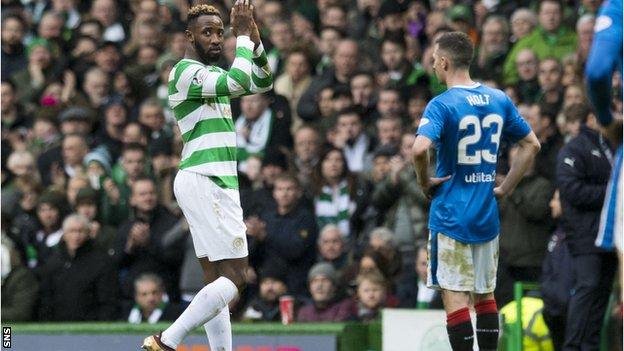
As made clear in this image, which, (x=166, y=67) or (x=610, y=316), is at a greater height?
(x=166, y=67)

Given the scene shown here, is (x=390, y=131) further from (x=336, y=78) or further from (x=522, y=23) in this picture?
(x=522, y=23)

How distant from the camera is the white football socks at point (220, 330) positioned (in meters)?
10.2

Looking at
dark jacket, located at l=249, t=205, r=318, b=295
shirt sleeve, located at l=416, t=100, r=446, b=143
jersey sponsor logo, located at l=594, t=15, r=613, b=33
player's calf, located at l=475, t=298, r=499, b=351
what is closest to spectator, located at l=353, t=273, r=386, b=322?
dark jacket, located at l=249, t=205, r=318, b=295

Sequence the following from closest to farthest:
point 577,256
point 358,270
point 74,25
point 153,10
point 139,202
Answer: point 577,256 < point 358,270 < point 139,202 < point 153,10 < point 74,25

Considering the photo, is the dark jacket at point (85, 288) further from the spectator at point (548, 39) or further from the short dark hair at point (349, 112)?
the spectator at point (548, 39)

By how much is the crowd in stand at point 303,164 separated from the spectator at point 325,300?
0.02m

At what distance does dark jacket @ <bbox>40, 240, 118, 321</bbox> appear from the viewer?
15.8m

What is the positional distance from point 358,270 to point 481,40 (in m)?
3.79

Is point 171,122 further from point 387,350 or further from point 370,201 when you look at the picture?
point 387,350

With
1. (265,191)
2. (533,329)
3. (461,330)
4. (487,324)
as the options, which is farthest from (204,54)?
(265,191)

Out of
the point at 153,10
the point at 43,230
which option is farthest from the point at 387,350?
the point at 153,10

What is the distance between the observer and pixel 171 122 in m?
18.1

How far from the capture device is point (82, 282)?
15812 millimetres

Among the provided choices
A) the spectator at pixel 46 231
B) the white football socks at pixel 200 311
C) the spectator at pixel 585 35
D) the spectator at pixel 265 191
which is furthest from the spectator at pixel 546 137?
the white football socks at pixel 200 311
